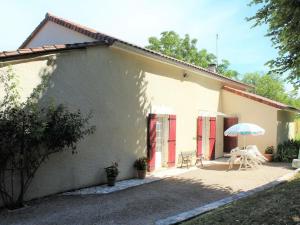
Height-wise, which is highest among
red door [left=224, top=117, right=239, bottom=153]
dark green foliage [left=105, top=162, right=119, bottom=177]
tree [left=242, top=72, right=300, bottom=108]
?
tree [left=242, top=72, right=300, bottom=108]

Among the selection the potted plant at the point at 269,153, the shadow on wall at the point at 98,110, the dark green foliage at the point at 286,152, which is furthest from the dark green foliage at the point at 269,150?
the shadow on wall at the point at 98,110

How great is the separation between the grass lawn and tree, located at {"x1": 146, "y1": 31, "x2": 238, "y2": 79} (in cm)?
3435

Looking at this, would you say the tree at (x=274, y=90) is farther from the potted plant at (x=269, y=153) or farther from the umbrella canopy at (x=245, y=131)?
the umbrella canopy at (x=245, y=131)

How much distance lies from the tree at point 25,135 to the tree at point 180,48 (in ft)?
107

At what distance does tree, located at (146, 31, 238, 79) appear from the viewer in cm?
4050

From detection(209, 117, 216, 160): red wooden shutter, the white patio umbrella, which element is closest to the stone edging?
the white patio umbrella

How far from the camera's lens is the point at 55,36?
14.3 m

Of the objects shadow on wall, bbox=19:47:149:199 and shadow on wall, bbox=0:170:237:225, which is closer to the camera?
shadow on wall, bbox=0:170:237:225

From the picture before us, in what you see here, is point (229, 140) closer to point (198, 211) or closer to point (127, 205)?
point (127, 205)

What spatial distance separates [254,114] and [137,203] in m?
11.8

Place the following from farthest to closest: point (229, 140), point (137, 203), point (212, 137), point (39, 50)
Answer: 1. point (229, 140)
2. point (212, 137)
3. point (39, 50)
4. point (137, 203)

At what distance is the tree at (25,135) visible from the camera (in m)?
7.58

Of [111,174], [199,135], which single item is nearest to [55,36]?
[111,174]

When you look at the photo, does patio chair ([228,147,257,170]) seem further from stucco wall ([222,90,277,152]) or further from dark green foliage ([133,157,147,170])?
dark green foliage ([133,157,147,170])
